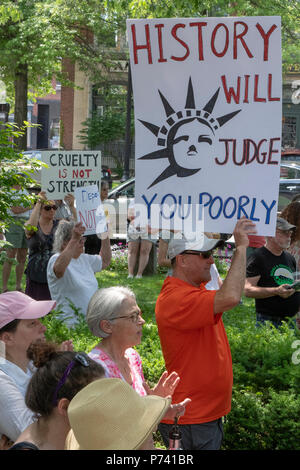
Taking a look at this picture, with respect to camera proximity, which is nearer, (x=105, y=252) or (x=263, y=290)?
(x=263, y=290)

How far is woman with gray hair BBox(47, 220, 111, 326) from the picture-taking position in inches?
237

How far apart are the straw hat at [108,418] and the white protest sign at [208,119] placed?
163cm

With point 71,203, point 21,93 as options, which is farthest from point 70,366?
point 21,93

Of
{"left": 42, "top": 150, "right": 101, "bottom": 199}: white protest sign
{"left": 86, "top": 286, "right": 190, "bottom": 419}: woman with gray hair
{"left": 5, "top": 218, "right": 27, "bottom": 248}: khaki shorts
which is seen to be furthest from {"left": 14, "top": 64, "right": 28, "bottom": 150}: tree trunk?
{"left": 86, "top": 286, "right": 190, "bottom": 419}: woman with gray hair

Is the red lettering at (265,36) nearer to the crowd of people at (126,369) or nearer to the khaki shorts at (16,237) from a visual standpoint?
the crowd of people at (126,369)

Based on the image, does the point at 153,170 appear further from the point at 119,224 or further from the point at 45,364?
the point at 119,224

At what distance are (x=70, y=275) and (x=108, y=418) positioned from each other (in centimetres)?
370

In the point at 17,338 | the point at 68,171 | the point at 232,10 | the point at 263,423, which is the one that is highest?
the point at 232,10

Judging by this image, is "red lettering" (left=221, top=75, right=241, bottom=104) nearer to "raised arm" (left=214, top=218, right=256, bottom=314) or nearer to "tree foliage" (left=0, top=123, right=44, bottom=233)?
"raised arm" (left=214, top=218, right=256, bottom=314)

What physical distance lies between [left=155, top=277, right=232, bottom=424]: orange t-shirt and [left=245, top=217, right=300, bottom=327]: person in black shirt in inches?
81.8

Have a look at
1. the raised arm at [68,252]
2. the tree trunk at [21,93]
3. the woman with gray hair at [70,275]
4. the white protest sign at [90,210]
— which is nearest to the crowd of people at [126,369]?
the raised arm at [68,252]

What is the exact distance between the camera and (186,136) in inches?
162

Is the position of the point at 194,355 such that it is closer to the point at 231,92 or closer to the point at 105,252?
the point at 231,92
